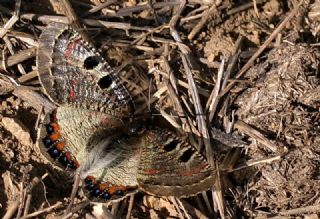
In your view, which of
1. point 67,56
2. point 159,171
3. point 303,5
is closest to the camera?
point 159,171

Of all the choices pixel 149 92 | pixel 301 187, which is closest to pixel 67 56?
pixel 149 92

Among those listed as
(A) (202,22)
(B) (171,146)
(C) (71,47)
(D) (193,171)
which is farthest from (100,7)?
(D) (193,171)

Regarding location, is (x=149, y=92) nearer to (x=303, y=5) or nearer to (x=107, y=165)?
(x=107, y=165)

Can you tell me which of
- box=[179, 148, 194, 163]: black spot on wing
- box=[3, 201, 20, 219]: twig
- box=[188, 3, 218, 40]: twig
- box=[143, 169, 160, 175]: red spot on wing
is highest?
box=[188, 3, 218, 40]: twig

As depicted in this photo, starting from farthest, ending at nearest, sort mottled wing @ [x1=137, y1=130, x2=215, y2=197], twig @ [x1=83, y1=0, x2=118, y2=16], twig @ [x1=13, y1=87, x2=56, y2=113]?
twig @ [x1=83, y1=0, x2=118, y2=16] → twig @ [x1=13, y1=87, x2=56, y2=113] → mottled wing @ [x1=137, y1=130, x2=215, y2=197]

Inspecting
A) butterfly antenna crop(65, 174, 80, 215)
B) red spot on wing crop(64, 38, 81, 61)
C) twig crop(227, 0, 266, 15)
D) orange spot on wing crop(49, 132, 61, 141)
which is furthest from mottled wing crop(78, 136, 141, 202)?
twig crop(227, 0, 266, 15)

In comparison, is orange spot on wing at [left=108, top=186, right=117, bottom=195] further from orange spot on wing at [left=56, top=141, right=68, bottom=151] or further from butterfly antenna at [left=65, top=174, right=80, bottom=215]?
orange spot on wing at [left=56, top=141, right=68, bottom=151]

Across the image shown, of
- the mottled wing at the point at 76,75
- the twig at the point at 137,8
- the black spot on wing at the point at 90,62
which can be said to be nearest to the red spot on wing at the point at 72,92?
the mottled wing at the point at 76,75
